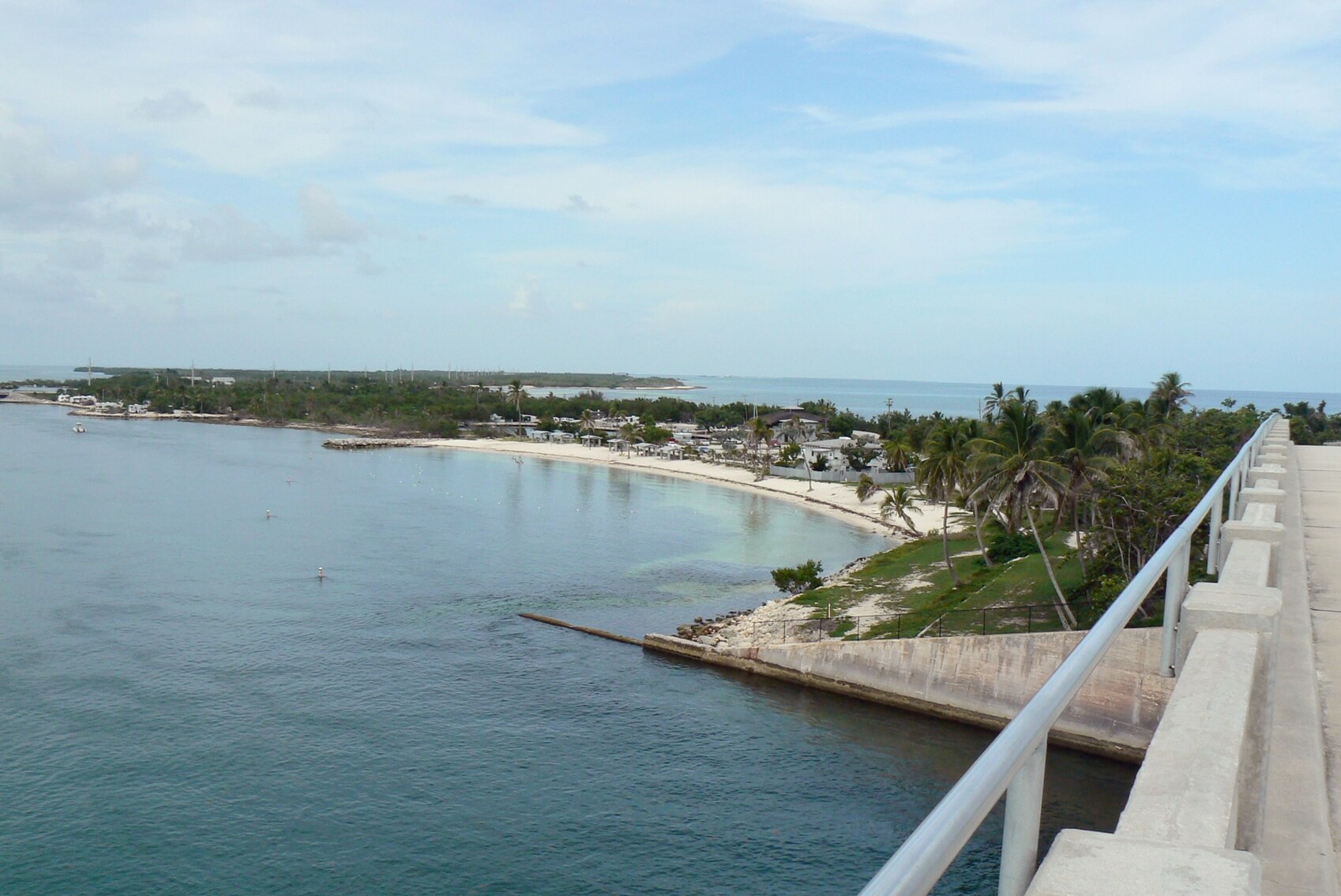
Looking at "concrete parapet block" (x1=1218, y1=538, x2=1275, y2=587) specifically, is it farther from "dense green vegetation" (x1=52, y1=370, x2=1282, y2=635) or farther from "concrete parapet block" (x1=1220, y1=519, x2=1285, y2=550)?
"dense green vegetation" (x1=52, y1=370, x2=1282, y2=635)

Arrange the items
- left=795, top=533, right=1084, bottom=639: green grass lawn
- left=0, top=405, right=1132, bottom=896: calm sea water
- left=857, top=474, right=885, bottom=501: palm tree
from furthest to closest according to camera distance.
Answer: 1. left=857, top=474, right=885, bottom=501: palm tree
2. left=795, top=533, right=1084, bottom=639: green grass lawn
3. left=0, top=405, right=1132, bottom=896: calm sea water

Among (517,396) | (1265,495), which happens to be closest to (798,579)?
(1265,495)

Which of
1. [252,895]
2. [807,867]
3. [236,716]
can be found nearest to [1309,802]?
[807,867]

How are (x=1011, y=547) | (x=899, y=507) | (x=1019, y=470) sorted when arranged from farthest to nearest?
(x=899, y=507) → (x=1011, y=547) → (x=1019, y=470)

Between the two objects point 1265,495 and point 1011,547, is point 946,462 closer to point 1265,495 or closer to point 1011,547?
point 1011,547

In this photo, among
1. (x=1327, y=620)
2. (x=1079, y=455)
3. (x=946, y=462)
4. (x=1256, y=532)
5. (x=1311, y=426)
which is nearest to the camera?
(x=1327, y=620)

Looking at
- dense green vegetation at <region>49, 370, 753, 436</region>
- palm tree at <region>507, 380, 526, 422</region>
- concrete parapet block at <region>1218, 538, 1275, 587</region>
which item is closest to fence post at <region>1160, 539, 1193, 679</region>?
concrete parapet block at <region>1218, 538, 1275, 587</region>
